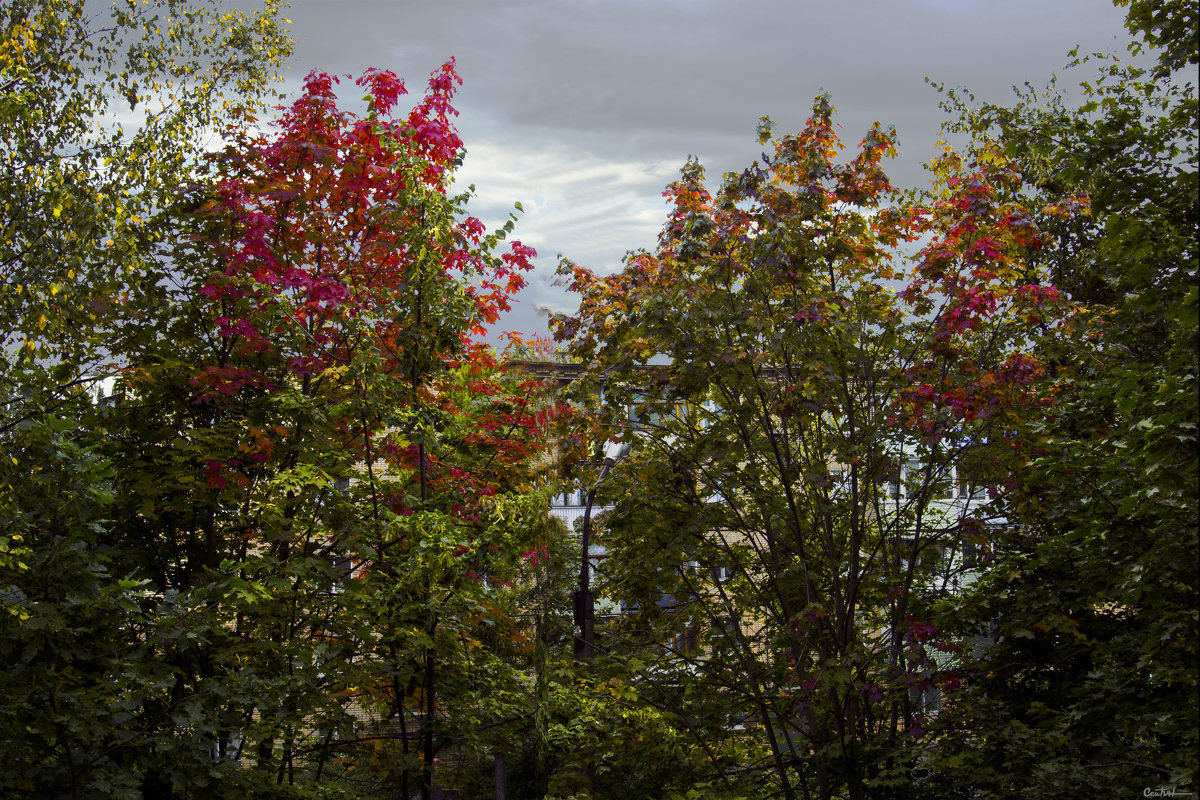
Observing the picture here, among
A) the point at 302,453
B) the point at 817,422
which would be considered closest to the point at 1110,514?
the point at 817,422

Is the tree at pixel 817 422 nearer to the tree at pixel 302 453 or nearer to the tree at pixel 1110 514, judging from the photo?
Answer: the tree at pixel 1110 514

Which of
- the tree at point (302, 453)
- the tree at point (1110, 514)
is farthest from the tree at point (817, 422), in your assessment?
the tree at point (302, 453)

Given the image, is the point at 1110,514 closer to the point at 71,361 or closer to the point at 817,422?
the point at 817,422

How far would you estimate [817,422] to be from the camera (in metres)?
7.83

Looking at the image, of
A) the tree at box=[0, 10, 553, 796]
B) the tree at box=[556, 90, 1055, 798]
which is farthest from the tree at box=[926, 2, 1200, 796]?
the tree at box=[0, 10, 553, 796]

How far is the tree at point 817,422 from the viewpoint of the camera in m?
7.23

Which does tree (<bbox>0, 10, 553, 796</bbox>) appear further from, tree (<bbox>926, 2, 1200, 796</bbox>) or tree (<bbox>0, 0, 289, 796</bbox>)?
tree (<bbox>926, 2, 1200, 796</bbox>)

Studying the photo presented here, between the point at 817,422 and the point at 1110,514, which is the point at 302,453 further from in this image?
the point at 1110,514

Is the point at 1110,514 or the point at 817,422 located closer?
the point at 1110,514

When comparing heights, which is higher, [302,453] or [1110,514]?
[302,453]

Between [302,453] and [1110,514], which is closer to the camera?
[1110,514]

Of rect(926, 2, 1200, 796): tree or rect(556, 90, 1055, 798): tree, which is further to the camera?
rect(556, 90, 1055, 798): tree

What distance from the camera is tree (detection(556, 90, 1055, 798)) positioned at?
723 cm

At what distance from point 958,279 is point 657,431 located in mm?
2847
